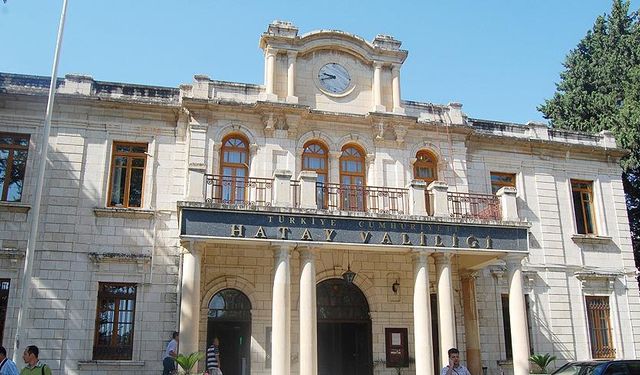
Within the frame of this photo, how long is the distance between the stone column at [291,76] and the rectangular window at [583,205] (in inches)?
400

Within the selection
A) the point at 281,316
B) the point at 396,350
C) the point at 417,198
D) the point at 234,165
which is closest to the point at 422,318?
the point at 396,350

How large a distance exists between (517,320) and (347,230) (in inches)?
206

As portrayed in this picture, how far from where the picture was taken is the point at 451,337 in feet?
51.1

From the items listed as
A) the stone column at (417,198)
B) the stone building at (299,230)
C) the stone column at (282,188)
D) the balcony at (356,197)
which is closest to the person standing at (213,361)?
the stone building at (299,230)

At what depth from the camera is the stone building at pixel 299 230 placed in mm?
15398

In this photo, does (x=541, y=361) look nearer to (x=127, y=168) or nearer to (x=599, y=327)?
(x=599, y=327)

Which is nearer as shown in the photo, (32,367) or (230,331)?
(32,367)

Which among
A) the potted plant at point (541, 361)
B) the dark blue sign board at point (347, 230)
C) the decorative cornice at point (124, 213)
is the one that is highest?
the decorative cornice at point (124, 213)

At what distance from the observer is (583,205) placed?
2072 cm

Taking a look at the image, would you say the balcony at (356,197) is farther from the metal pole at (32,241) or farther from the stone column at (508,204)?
the metal pole at (32,241)

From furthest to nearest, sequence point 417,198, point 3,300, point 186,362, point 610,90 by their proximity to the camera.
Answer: point 610,90, point 417,198, point 3,300, point 186,362

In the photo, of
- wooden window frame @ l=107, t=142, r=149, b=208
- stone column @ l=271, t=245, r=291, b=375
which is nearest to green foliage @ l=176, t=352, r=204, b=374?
stone column @ l=271, t=245, r=291, b=375

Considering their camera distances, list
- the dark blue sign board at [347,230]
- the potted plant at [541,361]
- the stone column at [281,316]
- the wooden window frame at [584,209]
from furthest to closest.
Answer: the wooden window frame at [584,209] → the potted plant at [541,361] → the dark blue sign board at [347,230] → the stone column at [281,316]

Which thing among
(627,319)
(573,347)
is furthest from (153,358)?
(627,319)
